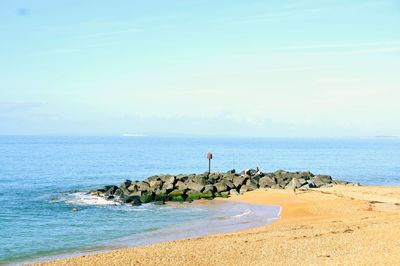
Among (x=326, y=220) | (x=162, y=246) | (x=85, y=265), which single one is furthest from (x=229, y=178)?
(x=85, y=265)

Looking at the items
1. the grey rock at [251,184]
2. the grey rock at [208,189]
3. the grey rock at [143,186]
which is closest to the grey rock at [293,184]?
the grey rock at [251,184]

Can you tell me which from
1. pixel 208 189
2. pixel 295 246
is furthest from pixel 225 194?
pixel 295 246

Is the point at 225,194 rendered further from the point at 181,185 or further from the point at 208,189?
the point at 181,185

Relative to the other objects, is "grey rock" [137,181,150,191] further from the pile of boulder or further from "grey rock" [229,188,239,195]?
"grey rock" [229,188,239,195]

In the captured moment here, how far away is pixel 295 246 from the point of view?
20469 mm

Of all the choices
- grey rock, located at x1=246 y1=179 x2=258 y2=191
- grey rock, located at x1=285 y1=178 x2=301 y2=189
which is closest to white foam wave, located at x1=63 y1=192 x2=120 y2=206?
grey rock, located at x1=246 y1=179 x2=258 y2=191

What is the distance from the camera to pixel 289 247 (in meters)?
20.3

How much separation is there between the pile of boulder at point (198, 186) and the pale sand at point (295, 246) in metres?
12.7

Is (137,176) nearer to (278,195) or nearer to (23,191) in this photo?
(23,191)

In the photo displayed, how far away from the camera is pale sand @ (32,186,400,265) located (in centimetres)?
1841

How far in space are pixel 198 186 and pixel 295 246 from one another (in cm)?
2333

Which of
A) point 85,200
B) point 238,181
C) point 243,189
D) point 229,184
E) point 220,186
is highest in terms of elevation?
point 238,181

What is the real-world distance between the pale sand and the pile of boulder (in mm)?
12706

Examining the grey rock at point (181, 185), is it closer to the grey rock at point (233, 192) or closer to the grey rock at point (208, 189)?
the grey rock at point (208, 189)
